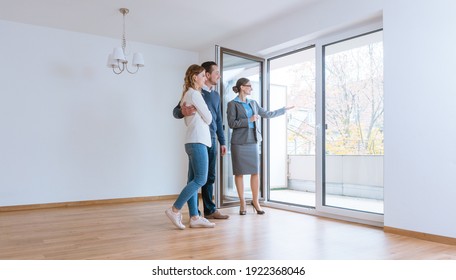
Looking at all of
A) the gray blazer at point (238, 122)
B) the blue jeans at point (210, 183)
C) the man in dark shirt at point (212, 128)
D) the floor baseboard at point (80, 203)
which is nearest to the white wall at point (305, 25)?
the gray blazer at point (238, 122)

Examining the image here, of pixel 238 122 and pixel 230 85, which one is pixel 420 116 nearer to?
pixel 238 122

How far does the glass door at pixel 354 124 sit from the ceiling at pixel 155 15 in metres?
0.69

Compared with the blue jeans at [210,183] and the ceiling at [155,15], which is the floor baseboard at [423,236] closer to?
the blue jeans at [210,183]

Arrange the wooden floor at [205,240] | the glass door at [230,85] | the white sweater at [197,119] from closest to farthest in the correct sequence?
Answer: the wooden floor at [205,240]
the white sweater at [197,119]
the glass door at [230,85]

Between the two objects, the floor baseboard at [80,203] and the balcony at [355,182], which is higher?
the balcony at [355,182]

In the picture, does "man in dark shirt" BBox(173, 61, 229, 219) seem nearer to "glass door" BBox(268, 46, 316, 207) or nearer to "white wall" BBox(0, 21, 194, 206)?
"white wall" BBox(0, 21, 194, 206)

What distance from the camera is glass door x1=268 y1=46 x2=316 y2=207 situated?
5.77m

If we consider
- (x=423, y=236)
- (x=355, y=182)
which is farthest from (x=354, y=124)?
(x=423, y=236)

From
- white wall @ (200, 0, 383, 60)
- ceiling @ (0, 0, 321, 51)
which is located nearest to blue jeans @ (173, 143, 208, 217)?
ceiling @ (0, 0, 321, 51)

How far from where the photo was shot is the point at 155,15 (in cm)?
404

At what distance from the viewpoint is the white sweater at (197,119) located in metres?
2.84

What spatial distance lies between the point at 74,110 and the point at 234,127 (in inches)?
83.0

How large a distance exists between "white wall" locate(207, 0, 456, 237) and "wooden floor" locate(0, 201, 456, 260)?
214 millimetres

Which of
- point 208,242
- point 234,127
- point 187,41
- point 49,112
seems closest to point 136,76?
point 187,41
